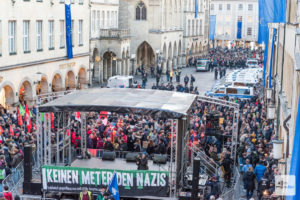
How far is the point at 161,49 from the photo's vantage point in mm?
61719

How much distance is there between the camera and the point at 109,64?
178 ft


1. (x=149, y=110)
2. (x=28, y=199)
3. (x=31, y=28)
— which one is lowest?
(x=28, y=199)

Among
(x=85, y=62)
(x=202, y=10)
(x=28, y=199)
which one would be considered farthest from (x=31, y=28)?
(x=202, y=10)

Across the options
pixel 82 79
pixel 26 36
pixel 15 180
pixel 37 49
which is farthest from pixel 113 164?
pixel 82 79

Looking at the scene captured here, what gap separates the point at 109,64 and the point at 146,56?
1201 cm

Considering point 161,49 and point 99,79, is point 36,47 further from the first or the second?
point 161,49

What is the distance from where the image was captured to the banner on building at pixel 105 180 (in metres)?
17.2

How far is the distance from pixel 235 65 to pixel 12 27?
136ft

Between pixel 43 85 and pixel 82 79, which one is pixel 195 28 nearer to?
pixel 82 79

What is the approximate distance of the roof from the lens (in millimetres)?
17766

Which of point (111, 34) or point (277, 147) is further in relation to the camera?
point (111, 34)

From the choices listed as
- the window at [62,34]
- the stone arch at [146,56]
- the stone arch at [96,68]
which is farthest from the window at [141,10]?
the window at [62,34]

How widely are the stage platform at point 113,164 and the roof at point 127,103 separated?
2.48 m

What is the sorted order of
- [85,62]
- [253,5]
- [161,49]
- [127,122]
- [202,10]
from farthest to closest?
[253,5] → [202,10] → [161,49] → [85,62] → [127,122]
